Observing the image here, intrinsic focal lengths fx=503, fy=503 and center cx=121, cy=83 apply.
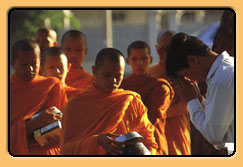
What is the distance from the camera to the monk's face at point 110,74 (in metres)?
3.87

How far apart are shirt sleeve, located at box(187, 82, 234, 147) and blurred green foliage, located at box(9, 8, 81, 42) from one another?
10404 mm

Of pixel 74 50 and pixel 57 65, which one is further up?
pixel 74 50

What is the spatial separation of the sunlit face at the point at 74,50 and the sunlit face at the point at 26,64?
1.16 m

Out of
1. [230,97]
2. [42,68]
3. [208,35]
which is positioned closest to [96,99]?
[230,97]

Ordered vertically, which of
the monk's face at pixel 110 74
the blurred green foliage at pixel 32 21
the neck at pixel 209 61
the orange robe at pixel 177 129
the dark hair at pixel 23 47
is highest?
the blurred green foliage at pixel 32 21

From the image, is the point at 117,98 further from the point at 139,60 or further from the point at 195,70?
the point at 139,60

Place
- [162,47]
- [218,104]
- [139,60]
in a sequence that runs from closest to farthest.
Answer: [218,104]
[139,60]
[162,47]

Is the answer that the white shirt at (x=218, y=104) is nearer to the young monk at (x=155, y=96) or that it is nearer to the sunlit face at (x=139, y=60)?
the young monk at (x=155, y=96)

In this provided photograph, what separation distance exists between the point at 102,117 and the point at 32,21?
11658 mm

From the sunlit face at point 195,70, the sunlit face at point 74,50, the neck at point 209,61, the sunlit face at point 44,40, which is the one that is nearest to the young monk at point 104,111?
the sunlit face at point 195,70

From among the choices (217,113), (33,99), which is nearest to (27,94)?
(33,99)

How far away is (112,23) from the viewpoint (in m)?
17.9

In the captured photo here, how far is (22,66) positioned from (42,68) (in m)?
0.93

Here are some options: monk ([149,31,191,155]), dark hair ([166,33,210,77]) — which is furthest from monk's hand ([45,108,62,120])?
monk ([149,31,191,155])
